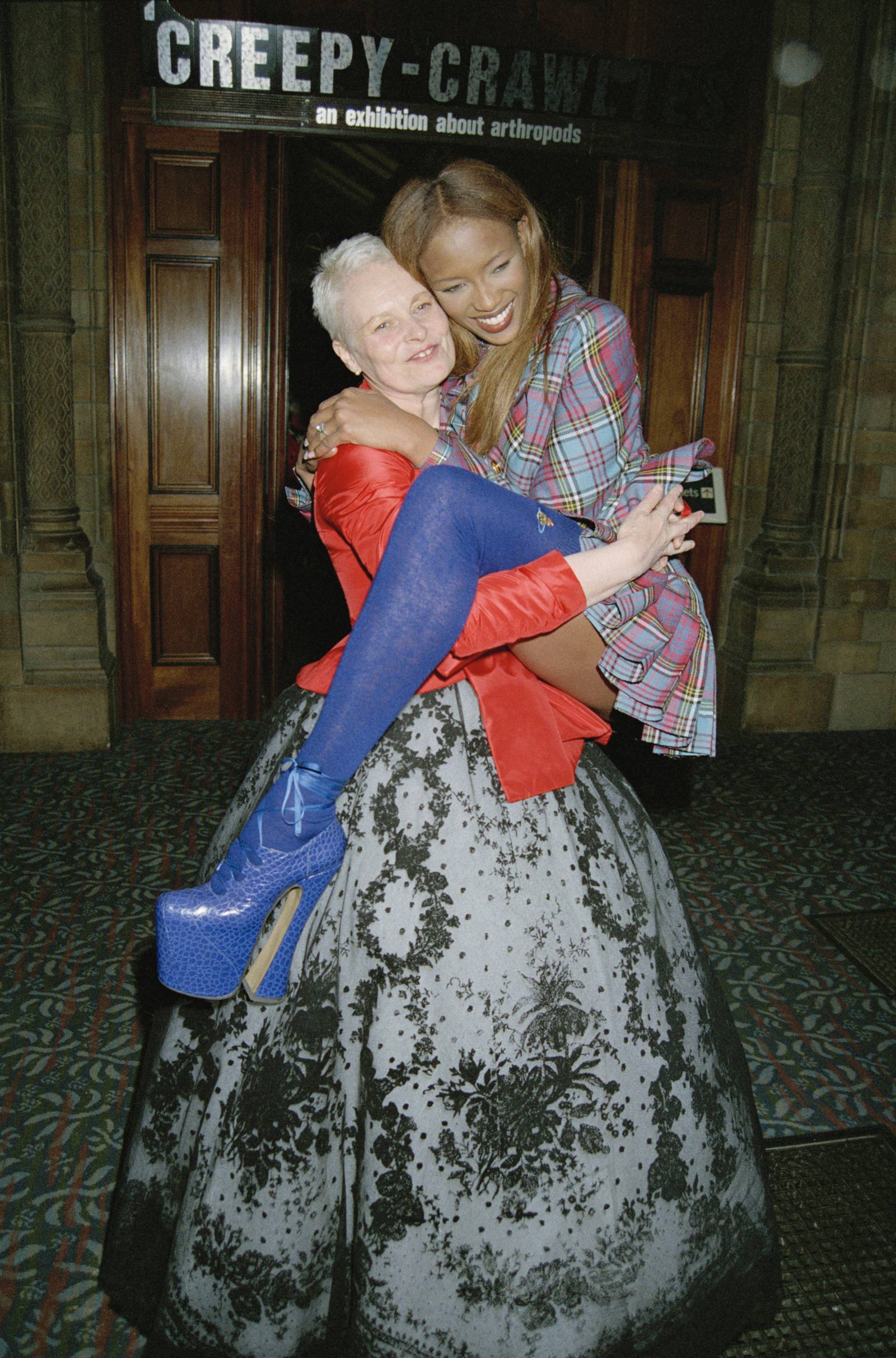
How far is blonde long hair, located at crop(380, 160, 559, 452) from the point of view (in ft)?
5.33

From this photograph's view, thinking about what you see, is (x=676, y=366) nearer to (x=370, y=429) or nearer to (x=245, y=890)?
(x=370, y=429)

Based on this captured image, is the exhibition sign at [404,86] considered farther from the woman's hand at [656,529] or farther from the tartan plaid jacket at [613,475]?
the woman's hand at [656,529]

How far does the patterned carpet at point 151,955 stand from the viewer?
77.3 inches

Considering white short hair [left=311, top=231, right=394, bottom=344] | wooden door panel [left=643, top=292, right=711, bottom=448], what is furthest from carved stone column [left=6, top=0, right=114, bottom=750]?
white short hair [left=311, top=231, right=394, bottom=344]

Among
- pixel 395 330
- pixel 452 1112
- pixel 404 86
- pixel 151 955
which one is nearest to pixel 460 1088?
pixel 452 1112

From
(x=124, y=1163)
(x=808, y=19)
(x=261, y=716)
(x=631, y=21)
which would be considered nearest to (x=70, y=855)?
(x=261, y=716)

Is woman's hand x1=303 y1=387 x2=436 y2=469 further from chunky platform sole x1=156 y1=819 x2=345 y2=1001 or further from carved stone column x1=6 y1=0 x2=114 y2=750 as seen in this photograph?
carved stone column x1=6 y1=0 x2=114 y2=750

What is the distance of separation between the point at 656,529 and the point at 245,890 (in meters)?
0.77

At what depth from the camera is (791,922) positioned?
333 centimetres

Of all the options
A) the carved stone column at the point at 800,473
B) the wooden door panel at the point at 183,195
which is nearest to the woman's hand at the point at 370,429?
the wooden door panel at the point at 183,195

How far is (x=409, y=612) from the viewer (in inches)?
48.6

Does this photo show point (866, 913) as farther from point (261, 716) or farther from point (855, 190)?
point (855, 190)

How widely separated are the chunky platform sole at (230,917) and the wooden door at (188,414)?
402cm

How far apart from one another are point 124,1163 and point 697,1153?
0.94 meters
